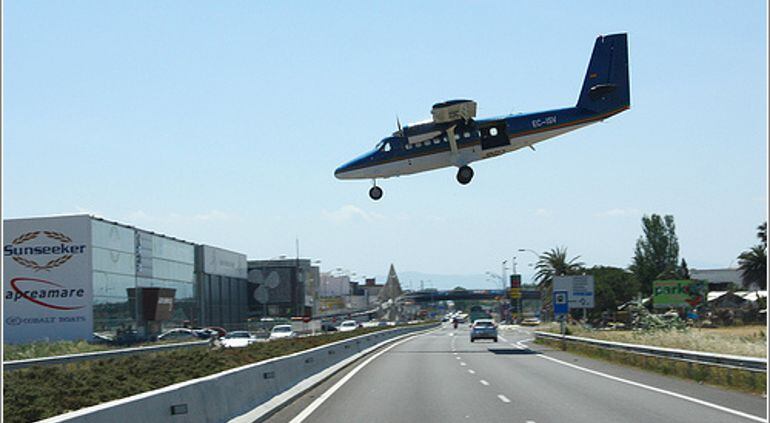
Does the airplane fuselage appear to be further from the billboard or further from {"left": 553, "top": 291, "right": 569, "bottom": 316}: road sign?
the billboard

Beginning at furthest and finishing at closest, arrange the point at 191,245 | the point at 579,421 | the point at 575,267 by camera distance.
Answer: the point at 575,267, the point at 191,245, the point at 579,421

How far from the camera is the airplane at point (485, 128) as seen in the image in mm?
31703

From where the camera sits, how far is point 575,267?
118 metres

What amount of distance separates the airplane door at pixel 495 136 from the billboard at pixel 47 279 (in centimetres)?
Answer: 4420

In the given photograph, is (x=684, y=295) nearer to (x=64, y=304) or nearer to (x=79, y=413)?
(x=64, y=304)

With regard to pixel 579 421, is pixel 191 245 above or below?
above

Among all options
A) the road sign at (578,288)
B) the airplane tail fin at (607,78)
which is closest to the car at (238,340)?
the road sign at (578,288)

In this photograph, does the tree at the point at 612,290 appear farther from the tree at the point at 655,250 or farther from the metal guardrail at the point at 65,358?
the metal guardrail at the point at 65,358

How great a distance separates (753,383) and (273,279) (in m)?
111

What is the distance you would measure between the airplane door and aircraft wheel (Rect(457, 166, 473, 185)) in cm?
100

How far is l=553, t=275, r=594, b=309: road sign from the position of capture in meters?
58.8

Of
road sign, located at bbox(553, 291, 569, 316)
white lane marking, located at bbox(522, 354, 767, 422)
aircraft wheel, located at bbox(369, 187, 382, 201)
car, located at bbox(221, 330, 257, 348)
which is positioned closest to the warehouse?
car, located at bbox(221, 330, 257, 348)

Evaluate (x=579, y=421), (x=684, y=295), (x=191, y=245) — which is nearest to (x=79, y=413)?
(x=579, y=421)

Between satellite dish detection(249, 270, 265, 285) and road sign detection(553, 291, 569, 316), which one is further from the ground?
satellite dish detection(249, 270, 265, 285)
